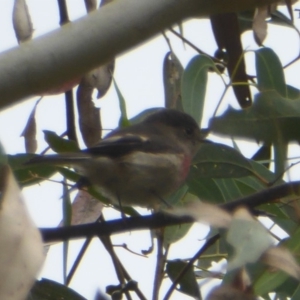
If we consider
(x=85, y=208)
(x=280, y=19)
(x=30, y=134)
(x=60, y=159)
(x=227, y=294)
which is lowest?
(x=227, y=294)

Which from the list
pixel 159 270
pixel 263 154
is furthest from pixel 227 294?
pixel 263 154

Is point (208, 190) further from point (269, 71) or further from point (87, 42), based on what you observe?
point (87, 42)

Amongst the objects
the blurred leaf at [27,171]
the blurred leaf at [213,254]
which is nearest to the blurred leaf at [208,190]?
the blurred leaf at [213,254]

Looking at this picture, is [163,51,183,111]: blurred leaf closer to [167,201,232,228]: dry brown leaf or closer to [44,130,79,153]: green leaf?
[44,130,79,153]: green leaf

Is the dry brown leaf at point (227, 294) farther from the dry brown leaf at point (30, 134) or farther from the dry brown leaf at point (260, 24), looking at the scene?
the dry brown leaf at point (30, 134)

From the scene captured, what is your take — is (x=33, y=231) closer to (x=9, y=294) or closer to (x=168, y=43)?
(x=9, y=294)

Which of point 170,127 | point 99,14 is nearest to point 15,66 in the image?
point 99,14
